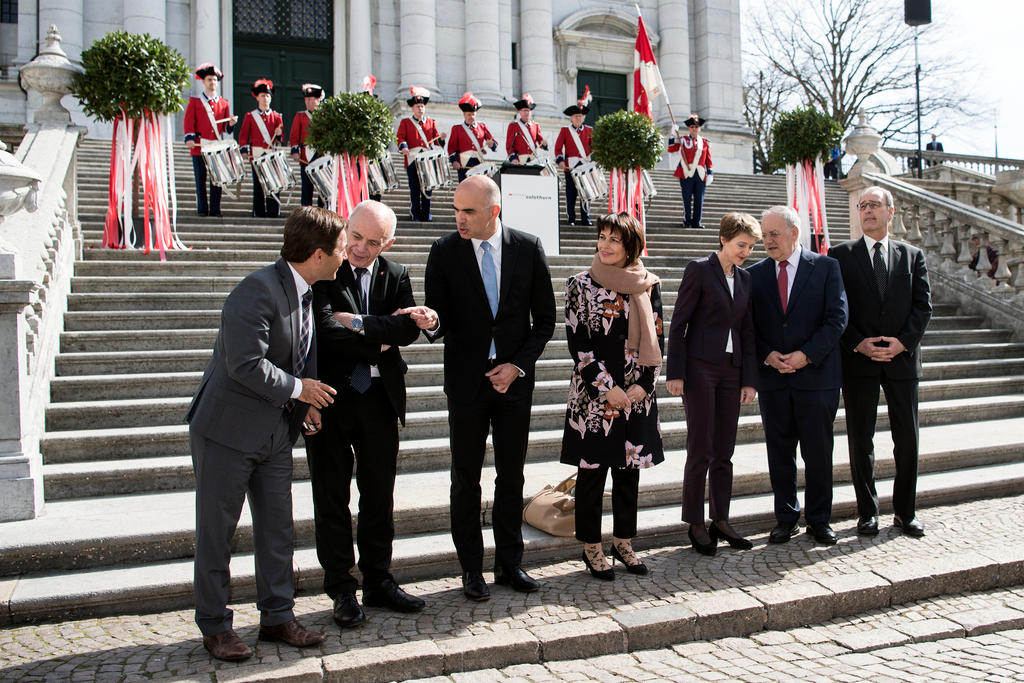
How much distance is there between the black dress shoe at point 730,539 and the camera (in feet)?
18.1

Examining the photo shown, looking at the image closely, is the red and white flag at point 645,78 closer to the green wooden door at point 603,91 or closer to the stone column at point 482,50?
the stone column at point 482,50

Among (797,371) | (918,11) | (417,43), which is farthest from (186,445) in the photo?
(417,43)

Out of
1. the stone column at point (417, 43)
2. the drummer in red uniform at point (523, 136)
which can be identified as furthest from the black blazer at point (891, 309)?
the stone column at point (417, 43)

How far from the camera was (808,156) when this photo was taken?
45.5 ft

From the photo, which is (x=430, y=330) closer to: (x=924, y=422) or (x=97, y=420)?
(x=97, y=420)

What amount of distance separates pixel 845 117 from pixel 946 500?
3775 centimetres

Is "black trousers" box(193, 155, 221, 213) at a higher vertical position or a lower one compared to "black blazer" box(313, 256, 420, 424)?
higher

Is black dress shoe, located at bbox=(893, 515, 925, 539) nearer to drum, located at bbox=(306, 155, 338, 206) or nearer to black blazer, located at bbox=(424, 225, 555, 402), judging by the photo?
black blazer, located at bbox=(424, 225, 555, 402)

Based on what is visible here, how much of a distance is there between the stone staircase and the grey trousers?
0.80m

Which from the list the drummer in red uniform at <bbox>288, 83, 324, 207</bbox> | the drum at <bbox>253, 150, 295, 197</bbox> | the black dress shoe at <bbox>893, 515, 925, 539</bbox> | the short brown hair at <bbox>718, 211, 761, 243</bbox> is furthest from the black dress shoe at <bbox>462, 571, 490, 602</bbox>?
the drummer in red uniform at <bbox>288, 83, 324, 207</bbox>

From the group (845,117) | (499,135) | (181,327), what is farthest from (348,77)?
(845,117)

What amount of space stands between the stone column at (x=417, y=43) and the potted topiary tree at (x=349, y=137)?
10939mm

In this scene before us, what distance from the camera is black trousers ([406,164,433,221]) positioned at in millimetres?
13430

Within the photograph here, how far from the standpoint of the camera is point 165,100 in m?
10.4
